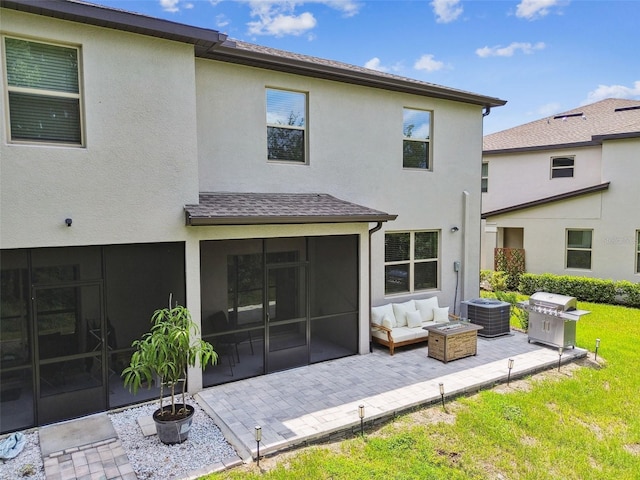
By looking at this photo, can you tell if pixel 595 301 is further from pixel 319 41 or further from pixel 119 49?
pixel 119 49

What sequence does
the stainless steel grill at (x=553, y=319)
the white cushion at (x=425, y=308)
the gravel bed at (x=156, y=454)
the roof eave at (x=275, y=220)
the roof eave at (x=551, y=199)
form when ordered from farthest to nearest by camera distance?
the roof eave at (x=551, y=199)
the white cushion at (x=425, y=308)
the stainless steel grill at (x=553, y=319)
the roof eave at (x=275, y=220)
the gravel bed at (x=156, y=454)

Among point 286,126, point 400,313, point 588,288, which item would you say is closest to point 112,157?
point 286,126

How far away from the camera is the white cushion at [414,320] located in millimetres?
10586

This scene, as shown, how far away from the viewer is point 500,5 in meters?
13.5

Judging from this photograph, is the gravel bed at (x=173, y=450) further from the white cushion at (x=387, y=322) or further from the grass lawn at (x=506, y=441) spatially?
the white cushion at (x=387, y=322)

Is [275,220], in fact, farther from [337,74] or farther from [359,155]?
[337,74]

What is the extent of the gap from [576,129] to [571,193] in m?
4.74

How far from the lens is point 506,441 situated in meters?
6.37

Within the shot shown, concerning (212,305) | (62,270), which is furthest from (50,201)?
(212,305)

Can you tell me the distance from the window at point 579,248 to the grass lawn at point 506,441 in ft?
32.3

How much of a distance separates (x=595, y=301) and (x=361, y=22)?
1346 cm

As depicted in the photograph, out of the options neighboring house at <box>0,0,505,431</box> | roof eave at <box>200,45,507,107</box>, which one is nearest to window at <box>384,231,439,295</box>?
neighboring house at <box>0,0,505,431</box>

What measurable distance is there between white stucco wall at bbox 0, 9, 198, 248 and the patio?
3.20 meters

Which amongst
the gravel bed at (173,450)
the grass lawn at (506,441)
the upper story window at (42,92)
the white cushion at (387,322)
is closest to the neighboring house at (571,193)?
the grass lawn at (506,441)
